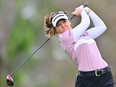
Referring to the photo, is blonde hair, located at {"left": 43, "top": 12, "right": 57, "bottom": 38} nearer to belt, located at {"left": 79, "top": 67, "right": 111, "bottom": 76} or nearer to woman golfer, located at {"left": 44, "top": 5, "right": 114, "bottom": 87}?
woman golfer, located at {"left": 44, "top": 5, "right": 114, "bottom": 87}

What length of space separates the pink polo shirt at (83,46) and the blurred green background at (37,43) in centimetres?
1111

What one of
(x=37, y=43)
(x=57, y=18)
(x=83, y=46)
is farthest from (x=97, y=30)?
(x=37, y=43)

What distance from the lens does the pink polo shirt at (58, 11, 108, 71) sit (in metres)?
6.21

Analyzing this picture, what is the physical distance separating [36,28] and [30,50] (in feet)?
4.80

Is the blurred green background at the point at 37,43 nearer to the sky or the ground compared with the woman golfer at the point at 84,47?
nearer to the ground

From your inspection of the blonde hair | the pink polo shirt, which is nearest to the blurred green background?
the blonde hair

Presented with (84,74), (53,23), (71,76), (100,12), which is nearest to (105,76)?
(84,74)

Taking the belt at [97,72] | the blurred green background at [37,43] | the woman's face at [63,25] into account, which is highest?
the woman's face at [63,25]

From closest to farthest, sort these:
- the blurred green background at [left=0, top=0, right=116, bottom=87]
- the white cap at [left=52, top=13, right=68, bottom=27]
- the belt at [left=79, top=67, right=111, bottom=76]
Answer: the belt at [left=79, top=67, right=111, bottom=76]
the white cap at [left=52, top=13, right=68, bottom=27]
the blurred green background at [left=0, top=0, right=116, bottom=87]

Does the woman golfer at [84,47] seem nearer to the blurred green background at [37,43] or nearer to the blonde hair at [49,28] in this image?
the blonde hair at [49,28]

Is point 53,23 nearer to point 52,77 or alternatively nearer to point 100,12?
point 100,12

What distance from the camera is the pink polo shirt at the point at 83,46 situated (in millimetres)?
6211

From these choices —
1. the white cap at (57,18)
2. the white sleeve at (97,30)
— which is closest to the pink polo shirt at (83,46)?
the white sleeve at (97,30)

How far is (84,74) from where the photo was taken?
625cm
